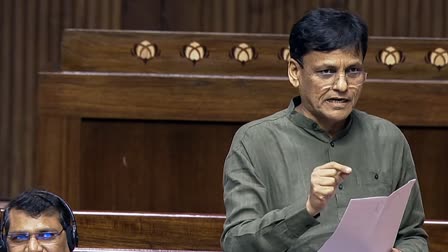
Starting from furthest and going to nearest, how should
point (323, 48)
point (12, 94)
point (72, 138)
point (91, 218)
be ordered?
point (12, 94)
point (72, 138)
point (91, 218)
point (323, 48)

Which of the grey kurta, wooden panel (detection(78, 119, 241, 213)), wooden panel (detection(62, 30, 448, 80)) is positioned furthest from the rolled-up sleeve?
wooden panel (detection(62, 30, 448, 80))

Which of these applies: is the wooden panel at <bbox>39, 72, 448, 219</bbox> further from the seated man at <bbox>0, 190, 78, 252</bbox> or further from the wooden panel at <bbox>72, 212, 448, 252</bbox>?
the seated man at <bbox>0, 190, 78, 252</bbox>

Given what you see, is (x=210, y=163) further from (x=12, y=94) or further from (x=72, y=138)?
(x=12, y=94)

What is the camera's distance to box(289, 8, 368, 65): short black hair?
2193mm

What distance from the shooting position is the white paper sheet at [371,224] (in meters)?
1.99

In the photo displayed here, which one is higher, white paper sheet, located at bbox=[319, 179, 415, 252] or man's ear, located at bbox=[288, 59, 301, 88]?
man's ear, located at bbox=[288, 59, 301, 88]

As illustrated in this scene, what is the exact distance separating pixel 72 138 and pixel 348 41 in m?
1.21

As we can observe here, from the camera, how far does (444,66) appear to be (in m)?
3.39

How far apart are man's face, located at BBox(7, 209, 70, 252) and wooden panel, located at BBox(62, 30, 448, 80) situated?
1.15 metres

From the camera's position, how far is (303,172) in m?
2.23

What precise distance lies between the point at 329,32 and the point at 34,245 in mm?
636

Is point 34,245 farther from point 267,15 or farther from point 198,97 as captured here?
point 267,15

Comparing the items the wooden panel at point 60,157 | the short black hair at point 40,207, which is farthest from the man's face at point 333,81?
the wooden panel at point 60,157

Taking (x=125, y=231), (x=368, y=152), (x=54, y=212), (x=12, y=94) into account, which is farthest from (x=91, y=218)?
(x=12, y=94)
